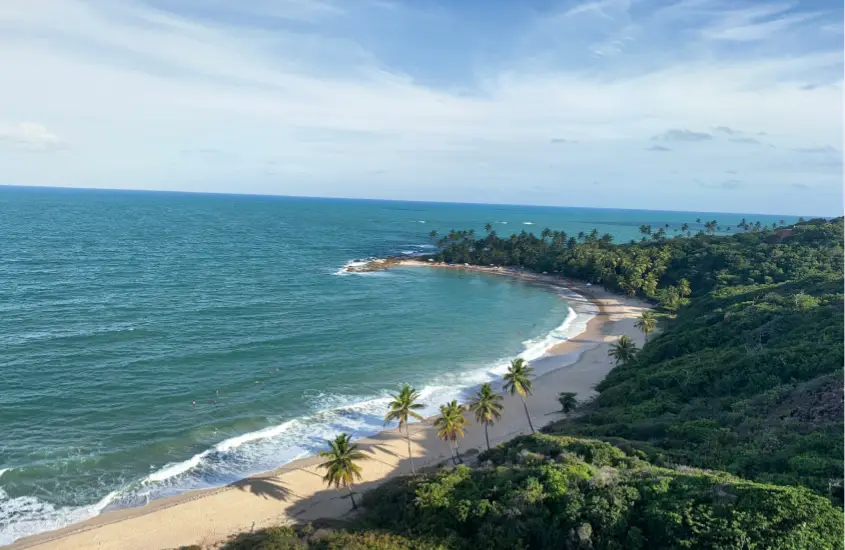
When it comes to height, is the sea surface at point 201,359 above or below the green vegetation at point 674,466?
below

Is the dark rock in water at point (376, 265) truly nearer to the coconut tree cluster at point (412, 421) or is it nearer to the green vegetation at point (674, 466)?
the green vegetation at point (674, 466)

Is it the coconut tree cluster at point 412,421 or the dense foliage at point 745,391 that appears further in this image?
the coconut tree cluster at point 412,421

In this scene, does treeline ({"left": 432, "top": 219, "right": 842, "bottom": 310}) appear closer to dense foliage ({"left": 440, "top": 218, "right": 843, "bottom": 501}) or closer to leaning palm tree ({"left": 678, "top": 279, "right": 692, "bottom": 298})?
leaning palm tree ({"left": 678, "top": 279, "right": 692, "bottom": 298})

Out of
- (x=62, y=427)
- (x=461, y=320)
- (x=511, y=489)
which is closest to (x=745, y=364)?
(x=511, y=489)

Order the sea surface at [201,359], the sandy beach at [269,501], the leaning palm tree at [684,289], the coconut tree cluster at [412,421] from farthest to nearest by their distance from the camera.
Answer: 1. the leaning palm tree at [684,289]
2. the sea surface at [201,359]
3. the coconut tree cluster at [412,421]
4. the sandy beach at [269,501]

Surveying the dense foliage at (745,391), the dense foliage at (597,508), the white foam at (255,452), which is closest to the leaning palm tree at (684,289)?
the dense foliage at (745,391)

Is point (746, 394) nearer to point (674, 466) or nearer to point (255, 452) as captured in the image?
point (674, 466)
